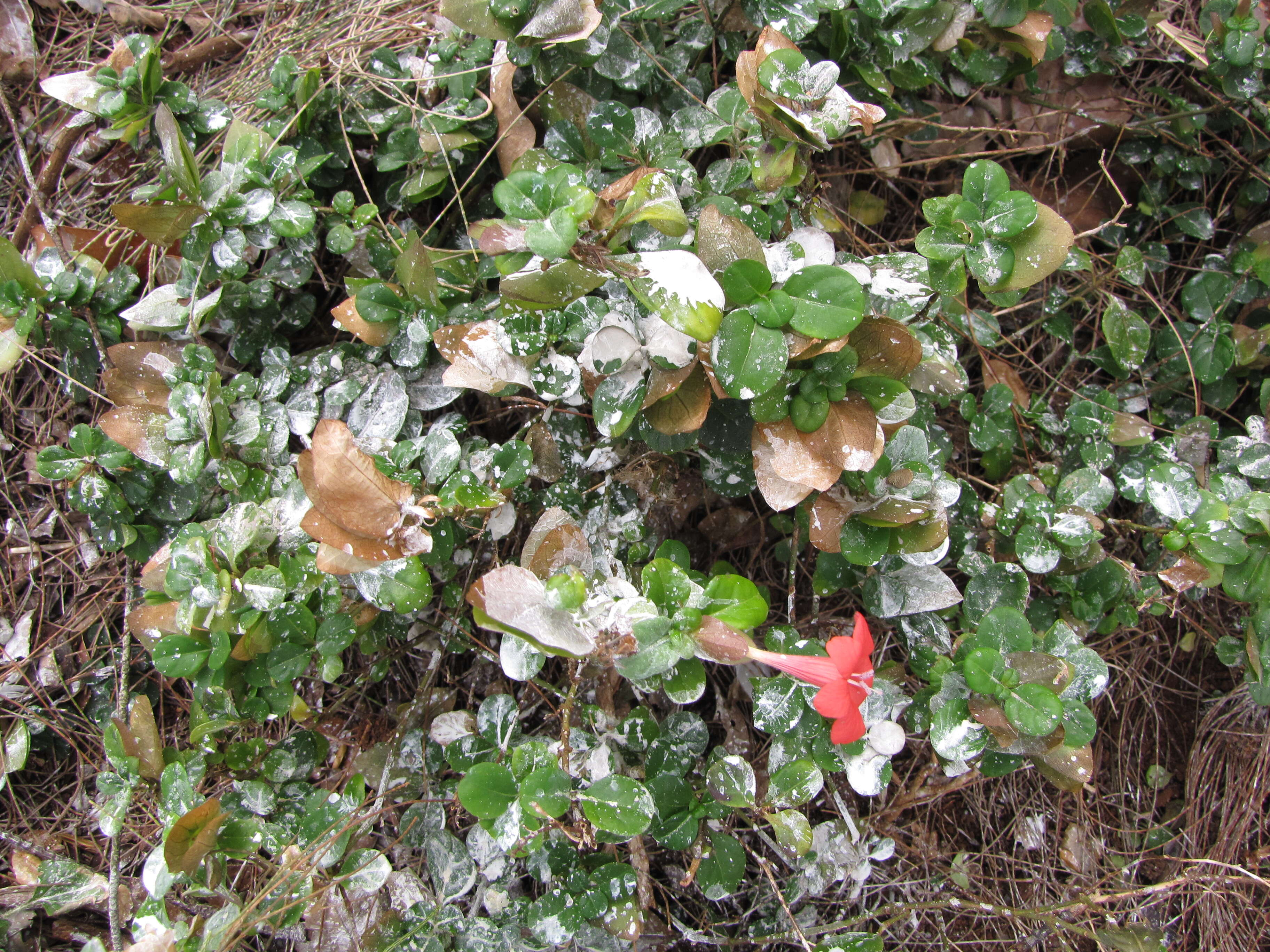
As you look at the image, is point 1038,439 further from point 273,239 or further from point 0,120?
point 0,120

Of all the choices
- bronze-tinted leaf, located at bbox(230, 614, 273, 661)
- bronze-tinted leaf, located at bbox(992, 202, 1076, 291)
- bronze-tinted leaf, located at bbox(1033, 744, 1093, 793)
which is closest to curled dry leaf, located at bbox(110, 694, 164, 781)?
bronze-tinted leaf, located at bbox(230, 614, 273, 661)

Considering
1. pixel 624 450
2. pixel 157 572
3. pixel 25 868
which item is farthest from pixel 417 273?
pixel 25 868

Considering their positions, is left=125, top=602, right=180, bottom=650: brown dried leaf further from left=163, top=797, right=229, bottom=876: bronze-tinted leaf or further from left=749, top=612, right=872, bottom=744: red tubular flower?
left=749, top=612, right=872, bottom=744: red tubular flower

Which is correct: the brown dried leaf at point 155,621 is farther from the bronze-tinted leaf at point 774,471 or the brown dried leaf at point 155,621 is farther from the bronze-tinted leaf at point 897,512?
the bronze-tinted leaf at point 897,512

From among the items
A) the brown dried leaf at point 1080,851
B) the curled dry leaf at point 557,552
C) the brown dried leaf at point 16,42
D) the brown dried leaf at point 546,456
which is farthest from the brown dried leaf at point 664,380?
the brown dried leaf at point 16,42

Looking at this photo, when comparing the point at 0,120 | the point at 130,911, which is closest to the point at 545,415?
the point at 130,911
